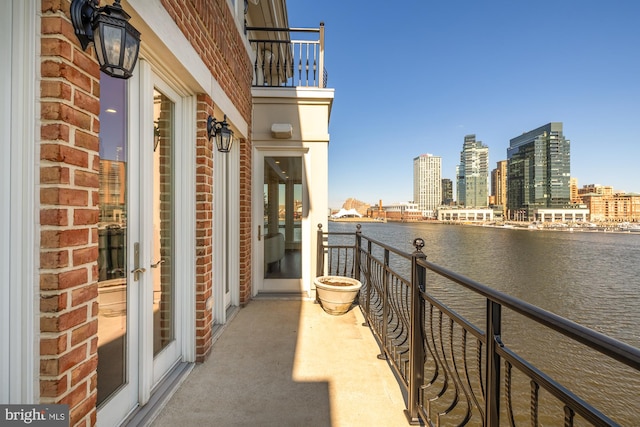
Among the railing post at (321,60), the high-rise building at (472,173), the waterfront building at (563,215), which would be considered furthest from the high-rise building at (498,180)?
the railing post at (321,60)

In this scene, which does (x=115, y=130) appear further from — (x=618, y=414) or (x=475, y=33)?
(x=475, y=33)

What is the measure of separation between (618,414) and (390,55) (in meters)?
16.5

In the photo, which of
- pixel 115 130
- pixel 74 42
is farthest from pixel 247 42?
pixel 74 42

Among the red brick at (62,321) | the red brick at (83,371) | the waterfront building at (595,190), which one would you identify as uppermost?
the waterfront building at (595,190)

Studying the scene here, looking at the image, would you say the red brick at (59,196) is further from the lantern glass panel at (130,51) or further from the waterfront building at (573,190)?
the waterfront building at (573,190)

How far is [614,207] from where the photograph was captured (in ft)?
157

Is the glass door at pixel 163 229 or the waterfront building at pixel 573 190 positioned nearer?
the glass door at pixel 163 229

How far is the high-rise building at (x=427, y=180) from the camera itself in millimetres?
74375

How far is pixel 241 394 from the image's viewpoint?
6.52 feet

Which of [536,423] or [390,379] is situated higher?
[536,423]

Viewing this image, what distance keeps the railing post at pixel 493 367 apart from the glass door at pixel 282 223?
337 centimetres

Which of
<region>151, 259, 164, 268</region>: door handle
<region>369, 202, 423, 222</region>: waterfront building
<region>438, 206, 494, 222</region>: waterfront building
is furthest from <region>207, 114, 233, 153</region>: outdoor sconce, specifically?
<region>438, 206, 494, 222</region>: waterfront building

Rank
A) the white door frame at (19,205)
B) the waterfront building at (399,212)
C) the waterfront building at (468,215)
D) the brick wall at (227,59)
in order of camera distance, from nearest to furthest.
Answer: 1. the white door frame at (19,205)
2. the brick wall at (227,59)
3. the waterfront building at (468,215)
4. the waterfront building at (399,212)

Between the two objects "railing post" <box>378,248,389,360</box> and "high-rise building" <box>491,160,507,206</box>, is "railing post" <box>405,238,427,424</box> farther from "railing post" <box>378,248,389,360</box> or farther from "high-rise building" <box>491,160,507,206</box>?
"high-rise building" <box>491,160,507,206</box>
